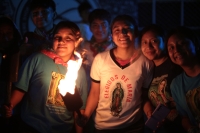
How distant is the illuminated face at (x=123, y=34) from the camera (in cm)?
322

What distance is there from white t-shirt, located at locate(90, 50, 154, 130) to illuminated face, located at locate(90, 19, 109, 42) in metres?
0.86

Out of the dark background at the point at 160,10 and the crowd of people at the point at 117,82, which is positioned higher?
the dark background at the point at 160,10

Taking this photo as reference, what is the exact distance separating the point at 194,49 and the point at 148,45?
23.5 inches

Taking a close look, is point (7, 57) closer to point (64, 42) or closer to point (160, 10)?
point (64, 42)

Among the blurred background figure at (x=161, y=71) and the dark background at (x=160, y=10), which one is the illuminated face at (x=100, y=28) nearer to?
the blurred background figure at (x=161, y=71)

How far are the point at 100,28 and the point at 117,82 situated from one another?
1.24m

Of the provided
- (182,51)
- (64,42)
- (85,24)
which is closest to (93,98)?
(64,42)

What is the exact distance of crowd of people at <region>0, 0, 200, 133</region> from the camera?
9.96ft

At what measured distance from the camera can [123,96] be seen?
3129 millimetres

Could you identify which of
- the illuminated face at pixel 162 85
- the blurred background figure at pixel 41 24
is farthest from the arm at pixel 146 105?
the blurred background figure at pixel 41 24

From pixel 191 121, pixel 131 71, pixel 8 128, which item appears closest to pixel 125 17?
pixel 131 71

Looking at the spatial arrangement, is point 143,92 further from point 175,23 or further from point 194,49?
point 175,23

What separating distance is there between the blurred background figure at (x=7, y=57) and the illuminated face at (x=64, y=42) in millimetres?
673

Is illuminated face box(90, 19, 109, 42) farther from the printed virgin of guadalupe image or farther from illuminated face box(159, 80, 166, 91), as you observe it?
illuminated face box(159, 80, 166, 91)
